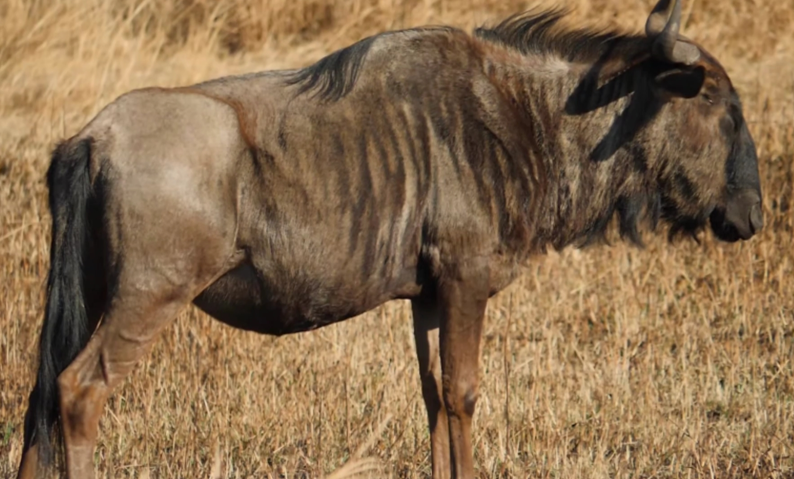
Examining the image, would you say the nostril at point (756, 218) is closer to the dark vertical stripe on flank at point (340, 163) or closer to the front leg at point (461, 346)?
the front leg at point (461, 346)

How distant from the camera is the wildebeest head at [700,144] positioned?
16.9ft

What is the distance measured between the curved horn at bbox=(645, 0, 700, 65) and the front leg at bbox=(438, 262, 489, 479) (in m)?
1.16

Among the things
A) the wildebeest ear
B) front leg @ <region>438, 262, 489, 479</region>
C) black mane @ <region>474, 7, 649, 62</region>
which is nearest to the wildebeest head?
the wildebeest ear

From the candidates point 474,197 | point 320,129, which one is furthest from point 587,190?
point 320,129

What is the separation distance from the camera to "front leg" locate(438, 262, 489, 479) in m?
4.91

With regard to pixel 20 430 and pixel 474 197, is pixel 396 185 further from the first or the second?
pixel 20 430

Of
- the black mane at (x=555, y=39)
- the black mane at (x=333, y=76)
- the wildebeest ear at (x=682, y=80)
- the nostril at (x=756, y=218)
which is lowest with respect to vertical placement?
the nostril at (x=756, y=218)

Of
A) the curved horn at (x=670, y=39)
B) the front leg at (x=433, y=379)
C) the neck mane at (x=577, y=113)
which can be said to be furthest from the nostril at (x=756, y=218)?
the front leg at (x=433, y=379)

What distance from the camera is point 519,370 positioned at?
6816 millimetres

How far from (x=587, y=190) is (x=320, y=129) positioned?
120 centimetres

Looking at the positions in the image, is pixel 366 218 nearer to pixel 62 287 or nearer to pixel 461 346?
pixel 461 346

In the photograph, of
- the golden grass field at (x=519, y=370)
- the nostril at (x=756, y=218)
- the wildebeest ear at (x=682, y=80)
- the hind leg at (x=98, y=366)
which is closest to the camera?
the hind leg at (x=98, y=366)

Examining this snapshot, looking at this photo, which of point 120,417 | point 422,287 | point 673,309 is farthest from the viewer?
point 673,309

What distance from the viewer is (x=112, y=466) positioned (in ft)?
18.4
